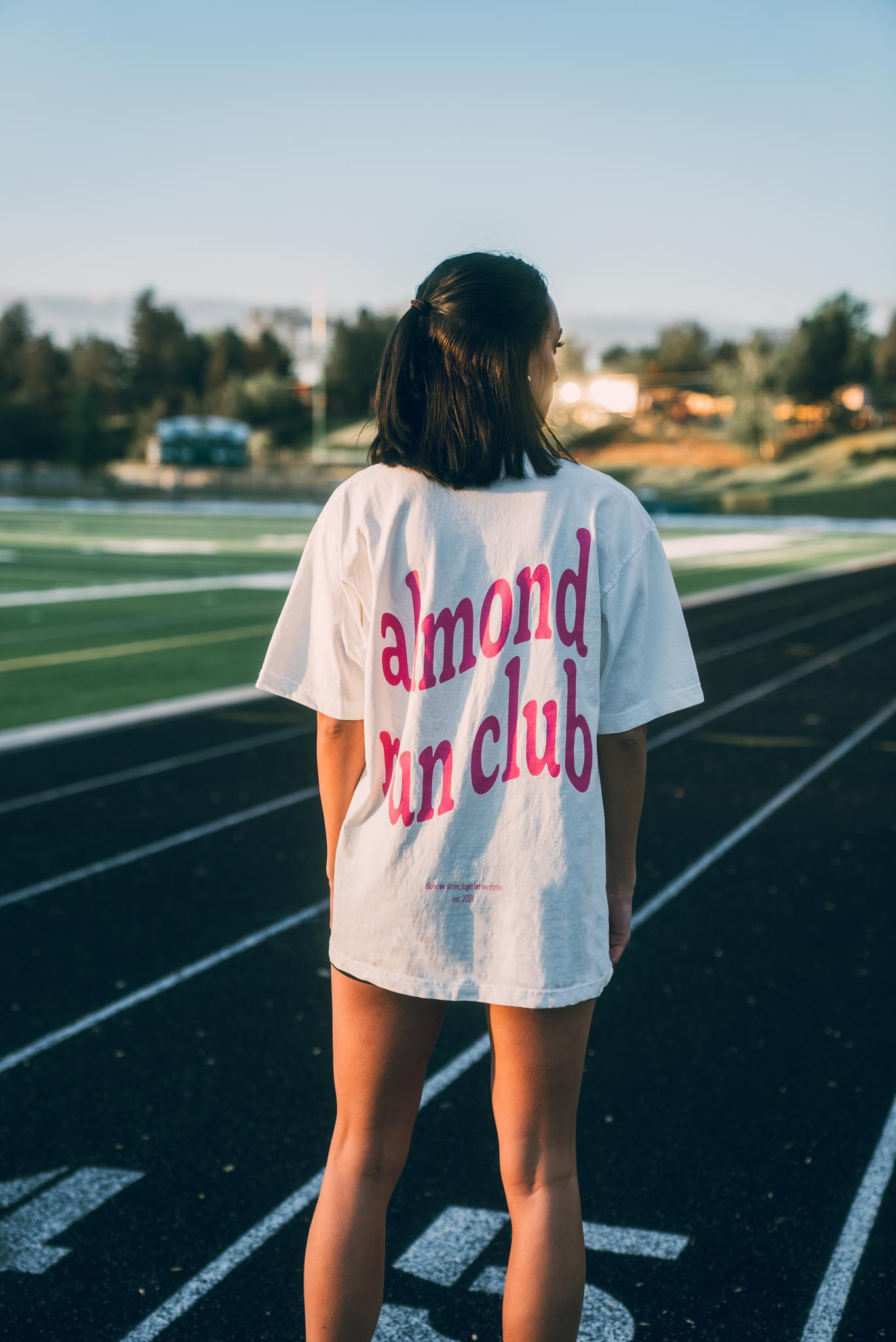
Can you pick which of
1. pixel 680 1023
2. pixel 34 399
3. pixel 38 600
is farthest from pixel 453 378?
pixel 34 399

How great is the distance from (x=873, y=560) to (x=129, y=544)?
16.4 metres

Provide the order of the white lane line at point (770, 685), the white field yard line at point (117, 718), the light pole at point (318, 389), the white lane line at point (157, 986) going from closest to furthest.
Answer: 1. the white lane line at point (157, 986)
2. the white field yard line at point (117, 718)
3. the white lane line at point (770, 685)
4. the light pole at point (318, 389)

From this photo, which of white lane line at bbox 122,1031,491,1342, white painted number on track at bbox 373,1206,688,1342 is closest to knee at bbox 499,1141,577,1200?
white lane line at bbox 122,1031,491,1342

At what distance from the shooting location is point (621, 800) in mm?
2002

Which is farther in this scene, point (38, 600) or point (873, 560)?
point (873, 560)

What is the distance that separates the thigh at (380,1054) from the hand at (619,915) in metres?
0.28

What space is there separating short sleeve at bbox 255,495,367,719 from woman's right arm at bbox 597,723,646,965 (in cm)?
37

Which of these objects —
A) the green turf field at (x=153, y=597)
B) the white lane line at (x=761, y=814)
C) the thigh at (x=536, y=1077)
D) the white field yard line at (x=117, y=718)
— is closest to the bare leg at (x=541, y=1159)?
the thigh at (x=536, y=1077)

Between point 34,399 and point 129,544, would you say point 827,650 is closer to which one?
point 129,544

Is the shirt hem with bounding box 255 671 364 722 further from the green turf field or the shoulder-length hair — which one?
the green turf field

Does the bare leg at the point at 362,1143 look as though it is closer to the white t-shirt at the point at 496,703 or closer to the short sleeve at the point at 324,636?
the white t-shirt at the point at 496,703

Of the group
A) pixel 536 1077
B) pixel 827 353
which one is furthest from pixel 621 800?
pixel 827 353

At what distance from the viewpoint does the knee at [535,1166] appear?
78.0 inches

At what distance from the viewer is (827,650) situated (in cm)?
1394
